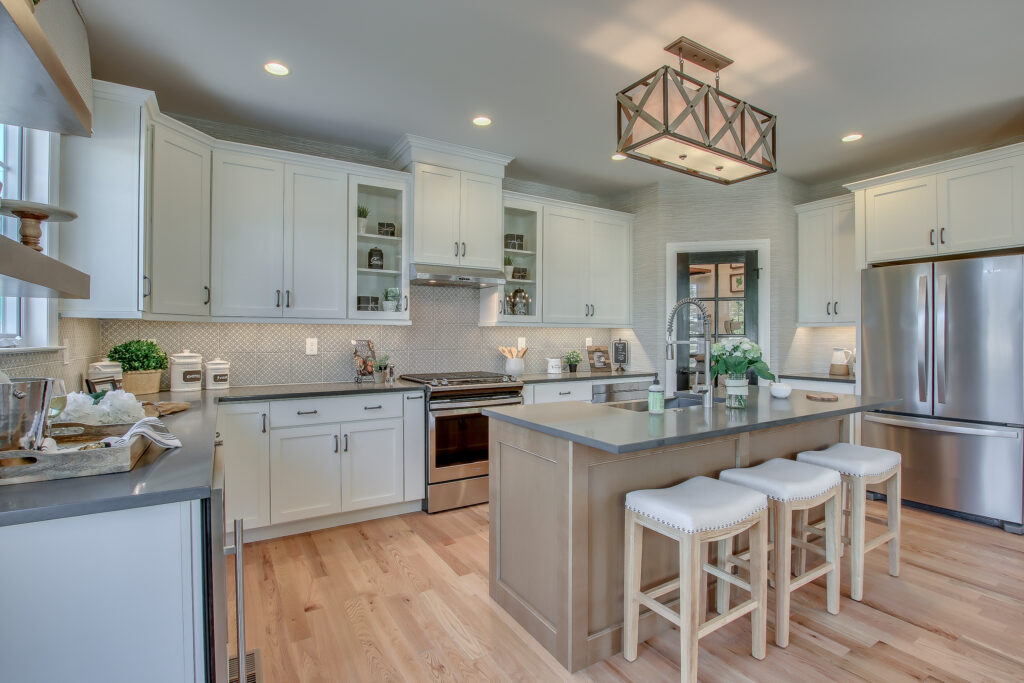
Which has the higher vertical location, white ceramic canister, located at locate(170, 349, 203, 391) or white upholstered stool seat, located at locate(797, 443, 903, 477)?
white ceramic canister, located at locate(170, 349, 203, 391)

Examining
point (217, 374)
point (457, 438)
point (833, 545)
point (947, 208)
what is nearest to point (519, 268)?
point (457, 438)

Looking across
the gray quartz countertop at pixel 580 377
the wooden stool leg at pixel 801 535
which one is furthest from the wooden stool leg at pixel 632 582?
the gray quartz countertop at pixel 580 377

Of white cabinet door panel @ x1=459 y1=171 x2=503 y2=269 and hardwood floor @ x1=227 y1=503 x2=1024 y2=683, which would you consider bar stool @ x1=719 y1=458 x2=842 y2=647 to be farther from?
white cabinet door panel @ x1=459 y1=171 x2=503 y2=269

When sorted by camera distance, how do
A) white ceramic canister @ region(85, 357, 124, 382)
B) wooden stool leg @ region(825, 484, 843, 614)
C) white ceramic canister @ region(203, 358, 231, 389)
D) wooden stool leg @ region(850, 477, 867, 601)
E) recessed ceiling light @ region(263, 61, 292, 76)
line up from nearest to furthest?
1. wooden stool leg @ region(825, 484, 843, 614)
2. wooden stool leg @ region(850, 477, 867, 601)
3. white ceramic canister @ region(85, 357, 124, 382)
4. recessed ceiling light @ region(263, 61, 292, 76)
5. white ceramic canister @ region(203, 358, 231, 389)

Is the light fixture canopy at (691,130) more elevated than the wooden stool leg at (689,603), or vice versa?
the light fixture canopy at (691,130)

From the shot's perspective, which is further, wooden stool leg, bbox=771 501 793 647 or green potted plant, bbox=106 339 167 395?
green potted plant, bbox=106 339 167 395

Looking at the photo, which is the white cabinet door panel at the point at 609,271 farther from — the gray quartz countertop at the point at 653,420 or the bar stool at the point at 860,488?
the bar stool at the point at 860,488

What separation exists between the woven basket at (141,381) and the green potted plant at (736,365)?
3.00 metres

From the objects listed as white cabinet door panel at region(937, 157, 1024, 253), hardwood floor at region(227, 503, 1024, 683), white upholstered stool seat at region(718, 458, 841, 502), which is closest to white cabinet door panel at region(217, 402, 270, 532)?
hardwood floor at region(227, 503, 1024, 683)

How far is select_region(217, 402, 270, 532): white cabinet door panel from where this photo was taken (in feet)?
9.50

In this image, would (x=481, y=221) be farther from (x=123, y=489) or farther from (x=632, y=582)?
(x=123, y=489)

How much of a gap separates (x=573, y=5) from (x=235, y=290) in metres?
2.51

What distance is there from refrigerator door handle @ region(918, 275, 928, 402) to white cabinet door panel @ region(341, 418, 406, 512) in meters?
3.64

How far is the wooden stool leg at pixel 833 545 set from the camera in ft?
7.23
